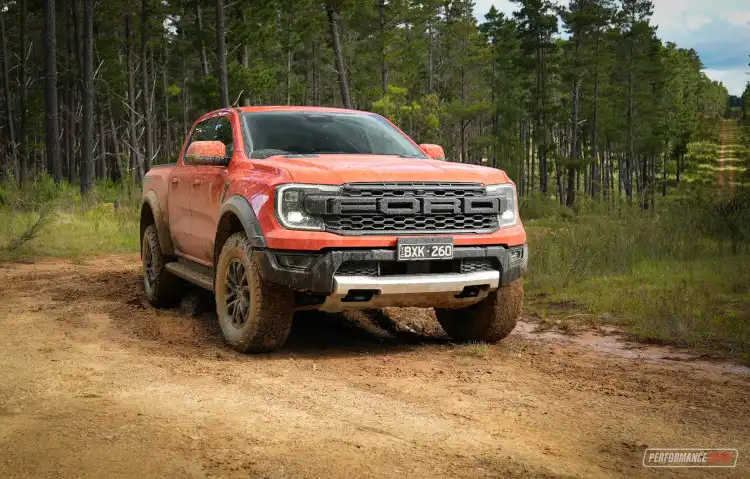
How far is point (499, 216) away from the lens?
601cm

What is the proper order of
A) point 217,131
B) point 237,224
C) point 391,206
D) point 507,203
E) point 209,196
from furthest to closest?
1. point 217,131
2. point 209,196
3. point 237,224
4. point 507,203
5. point 391,206

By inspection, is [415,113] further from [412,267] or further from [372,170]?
[412,267]

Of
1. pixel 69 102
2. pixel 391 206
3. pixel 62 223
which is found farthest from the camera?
pixel 69 102

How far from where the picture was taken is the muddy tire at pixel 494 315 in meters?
6.29

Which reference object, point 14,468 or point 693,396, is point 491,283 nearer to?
point 693,396

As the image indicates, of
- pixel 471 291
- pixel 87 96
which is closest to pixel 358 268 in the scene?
pixel 471 291

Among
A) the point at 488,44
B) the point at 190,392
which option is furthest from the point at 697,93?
the point at 190,392

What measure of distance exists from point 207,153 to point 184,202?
1.31 meters

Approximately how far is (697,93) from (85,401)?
336 ft

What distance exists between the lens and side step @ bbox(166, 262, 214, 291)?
6.74 metres

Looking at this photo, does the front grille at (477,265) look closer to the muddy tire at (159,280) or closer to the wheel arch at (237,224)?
the wheel arch at (237,224)

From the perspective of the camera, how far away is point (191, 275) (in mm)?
7191

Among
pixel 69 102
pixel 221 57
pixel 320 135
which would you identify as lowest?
pixel 320 135

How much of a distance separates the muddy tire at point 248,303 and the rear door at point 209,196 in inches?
20.4
